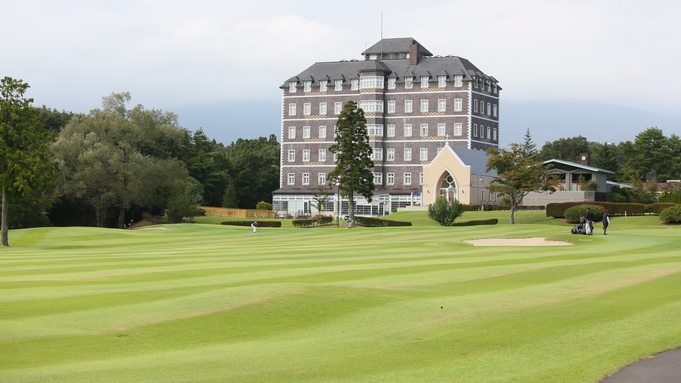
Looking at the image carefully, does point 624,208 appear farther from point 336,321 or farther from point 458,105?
point 336,321

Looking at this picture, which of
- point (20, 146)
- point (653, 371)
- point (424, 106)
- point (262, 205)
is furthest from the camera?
point (262, 205)

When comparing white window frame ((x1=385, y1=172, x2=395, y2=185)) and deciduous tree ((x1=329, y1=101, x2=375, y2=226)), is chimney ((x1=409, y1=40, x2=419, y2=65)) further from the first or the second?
deciduous tree ((x1=329, y1=101, x2=375, y2=226))

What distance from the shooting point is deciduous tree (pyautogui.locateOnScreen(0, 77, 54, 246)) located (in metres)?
50.4

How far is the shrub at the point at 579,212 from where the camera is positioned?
72.6 m

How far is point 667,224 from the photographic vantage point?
6725cm

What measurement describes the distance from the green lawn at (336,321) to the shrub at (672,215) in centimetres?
4196

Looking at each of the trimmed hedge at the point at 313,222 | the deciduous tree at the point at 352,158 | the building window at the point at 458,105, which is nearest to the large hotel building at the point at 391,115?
the building window at the point at 458,105

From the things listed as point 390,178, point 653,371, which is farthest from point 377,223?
point 653,371

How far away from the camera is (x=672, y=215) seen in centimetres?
6606

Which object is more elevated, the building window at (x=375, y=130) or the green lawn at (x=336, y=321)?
the building window at (x=375, y=130)

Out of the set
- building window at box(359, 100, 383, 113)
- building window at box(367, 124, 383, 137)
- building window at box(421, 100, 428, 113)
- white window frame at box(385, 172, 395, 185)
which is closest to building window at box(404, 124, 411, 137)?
building window at box(421, 100, 428, 113)

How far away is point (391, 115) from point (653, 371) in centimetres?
11748

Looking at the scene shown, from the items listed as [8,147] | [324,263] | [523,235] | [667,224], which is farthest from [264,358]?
[667,224]

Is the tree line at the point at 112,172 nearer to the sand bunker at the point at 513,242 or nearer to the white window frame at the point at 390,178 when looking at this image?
the white window frame at the point at 390,178
